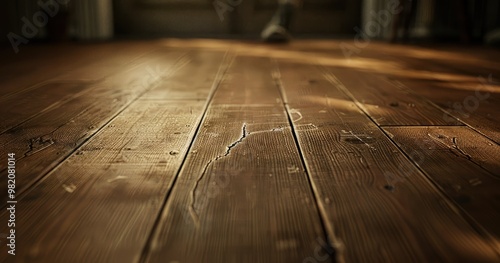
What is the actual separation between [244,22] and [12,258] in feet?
10.5

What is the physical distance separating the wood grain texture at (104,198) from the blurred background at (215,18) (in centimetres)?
259

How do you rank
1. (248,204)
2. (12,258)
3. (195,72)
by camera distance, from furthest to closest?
1. (195,72)
2. (248,204)
3. (12,258)

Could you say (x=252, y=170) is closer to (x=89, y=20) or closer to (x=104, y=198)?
(x=104, y=198)

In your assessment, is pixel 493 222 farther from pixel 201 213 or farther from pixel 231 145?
pixel 231 145

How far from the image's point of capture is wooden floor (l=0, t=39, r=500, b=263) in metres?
0.47

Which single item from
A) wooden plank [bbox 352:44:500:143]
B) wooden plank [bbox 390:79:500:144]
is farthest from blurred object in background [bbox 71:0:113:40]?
wooden plank [bbox 390:79:500:144]

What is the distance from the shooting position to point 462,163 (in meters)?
0.72

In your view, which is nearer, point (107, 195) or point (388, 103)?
point (107, 195)

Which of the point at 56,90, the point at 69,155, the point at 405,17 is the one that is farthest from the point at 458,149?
the point at 405,17

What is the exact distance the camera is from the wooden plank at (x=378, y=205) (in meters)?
0.46

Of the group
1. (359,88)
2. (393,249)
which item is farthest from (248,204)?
(359,88)

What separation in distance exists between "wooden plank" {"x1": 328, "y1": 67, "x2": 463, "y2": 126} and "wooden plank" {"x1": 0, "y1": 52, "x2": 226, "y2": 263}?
355mm

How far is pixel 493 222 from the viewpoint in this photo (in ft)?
1.70

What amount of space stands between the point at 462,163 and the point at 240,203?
0.31 m
